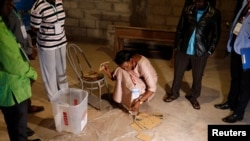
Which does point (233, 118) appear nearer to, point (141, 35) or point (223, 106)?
Answer: point (223, 106)

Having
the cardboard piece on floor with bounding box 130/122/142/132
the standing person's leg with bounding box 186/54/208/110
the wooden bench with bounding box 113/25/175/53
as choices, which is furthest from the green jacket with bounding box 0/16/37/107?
the wooden bench with bounding box 113/25/175/53

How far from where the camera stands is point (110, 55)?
4.98 meters

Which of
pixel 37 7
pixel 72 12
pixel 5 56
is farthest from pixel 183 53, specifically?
pixel 72 12

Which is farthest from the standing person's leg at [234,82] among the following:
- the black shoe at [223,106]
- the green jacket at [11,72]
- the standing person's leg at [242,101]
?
the green jacket at [11,72]

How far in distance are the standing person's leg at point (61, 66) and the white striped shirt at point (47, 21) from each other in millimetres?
A: 101

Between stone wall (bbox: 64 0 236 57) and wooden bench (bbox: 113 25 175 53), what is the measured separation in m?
0.40

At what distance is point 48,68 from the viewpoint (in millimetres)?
3221

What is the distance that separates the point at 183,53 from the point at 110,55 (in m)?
1.95

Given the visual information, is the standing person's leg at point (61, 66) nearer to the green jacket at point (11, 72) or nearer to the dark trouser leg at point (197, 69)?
the green jacket at point (11, 72)

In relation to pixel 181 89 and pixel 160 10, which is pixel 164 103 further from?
pixel 160 10

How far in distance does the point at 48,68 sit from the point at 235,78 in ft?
6.49

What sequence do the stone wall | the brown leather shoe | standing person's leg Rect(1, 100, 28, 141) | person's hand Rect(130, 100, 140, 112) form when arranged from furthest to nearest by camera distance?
1. the stone wall
2. the brown leather shoe
3. person's hand Rect(130, 100, 140, 112)
4. standing person's leg Rect(1, 100, 28, 141)

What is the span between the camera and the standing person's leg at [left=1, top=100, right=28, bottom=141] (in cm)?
227

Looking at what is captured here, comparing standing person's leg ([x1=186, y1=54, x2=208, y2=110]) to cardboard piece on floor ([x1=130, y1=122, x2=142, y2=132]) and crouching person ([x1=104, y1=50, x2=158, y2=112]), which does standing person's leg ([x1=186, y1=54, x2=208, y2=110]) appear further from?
cardboard piece on floor ([x1=130, y1=122, x2=142, y2=132])
